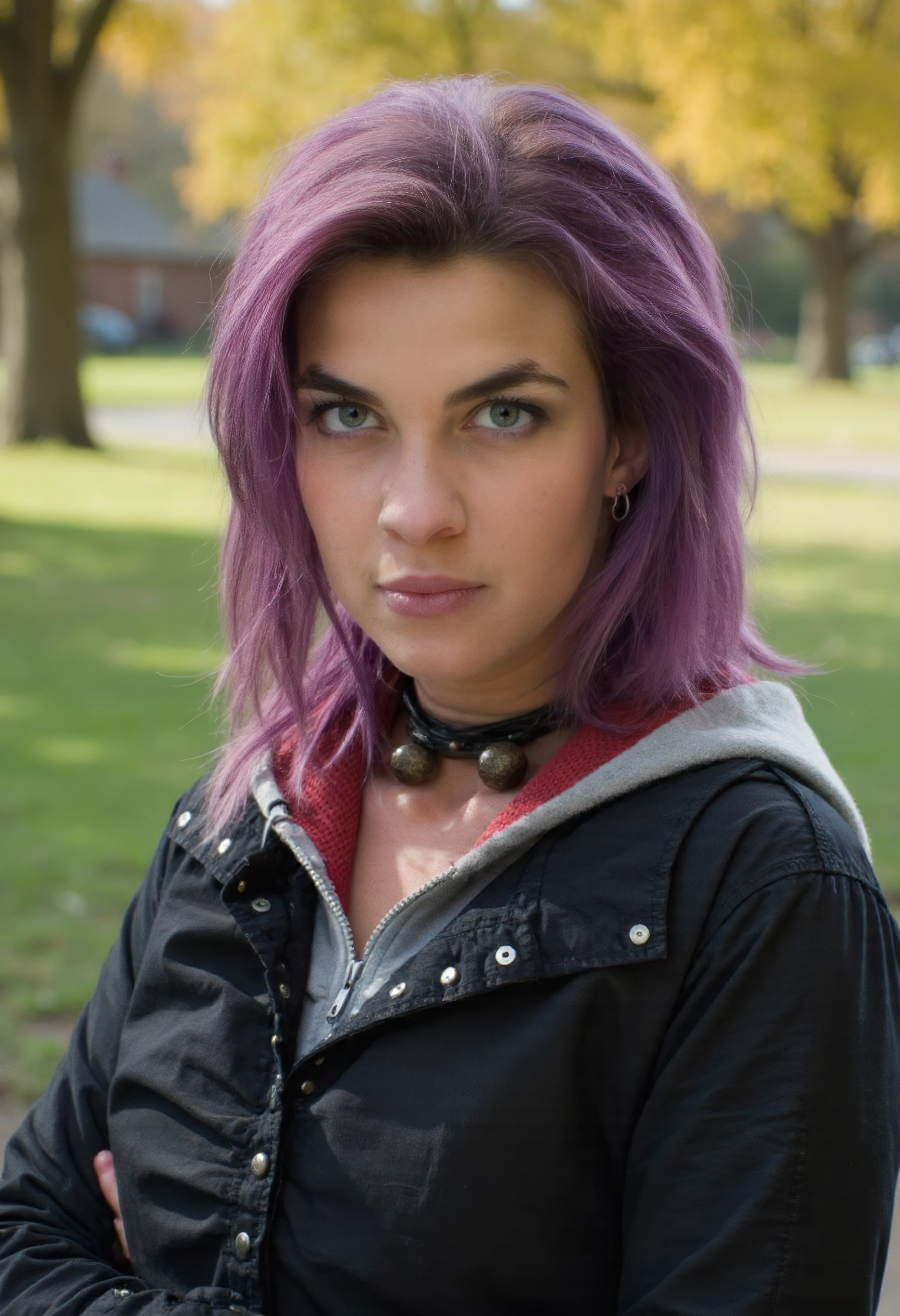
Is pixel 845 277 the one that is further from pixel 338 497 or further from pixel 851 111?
pixel 338 497

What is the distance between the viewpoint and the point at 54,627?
809cm

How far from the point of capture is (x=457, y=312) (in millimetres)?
1552

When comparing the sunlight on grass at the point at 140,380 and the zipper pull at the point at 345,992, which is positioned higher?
the zipper pull at the point at 345,992

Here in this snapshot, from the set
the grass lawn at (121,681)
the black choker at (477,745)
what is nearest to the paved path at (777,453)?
the grass lawn at (121,681)

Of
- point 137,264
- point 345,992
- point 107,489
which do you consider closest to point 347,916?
point 345,992

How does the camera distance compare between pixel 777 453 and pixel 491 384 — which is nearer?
pixel 491 384

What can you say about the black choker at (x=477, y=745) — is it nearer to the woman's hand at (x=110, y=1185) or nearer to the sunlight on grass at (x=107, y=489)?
the woman's hand at (x=110, y=1185)

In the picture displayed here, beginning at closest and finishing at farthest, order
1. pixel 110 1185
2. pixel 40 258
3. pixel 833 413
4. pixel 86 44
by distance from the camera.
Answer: pixel 110 1185 < pixel 86 44 < pixel 40 258 < pixel 833 413

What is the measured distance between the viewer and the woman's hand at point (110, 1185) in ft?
5.81

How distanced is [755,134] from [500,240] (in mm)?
23260

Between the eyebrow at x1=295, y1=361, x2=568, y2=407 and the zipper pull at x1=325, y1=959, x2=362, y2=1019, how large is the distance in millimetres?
603

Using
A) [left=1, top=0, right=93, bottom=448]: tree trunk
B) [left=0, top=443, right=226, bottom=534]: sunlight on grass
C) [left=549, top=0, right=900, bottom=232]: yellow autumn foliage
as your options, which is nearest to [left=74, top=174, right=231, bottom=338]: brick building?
[left=549, top=0, right=900, bottom=232]: yellow autumn foliage

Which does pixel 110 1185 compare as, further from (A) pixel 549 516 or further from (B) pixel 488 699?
(A) pixel 549 516

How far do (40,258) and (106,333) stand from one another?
30859mm
